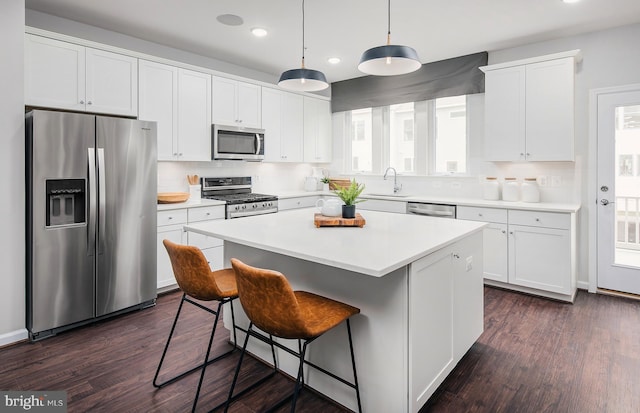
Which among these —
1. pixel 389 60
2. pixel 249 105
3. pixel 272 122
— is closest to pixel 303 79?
pixel 389 60

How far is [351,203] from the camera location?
2.62 metres

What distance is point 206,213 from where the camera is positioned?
412cm

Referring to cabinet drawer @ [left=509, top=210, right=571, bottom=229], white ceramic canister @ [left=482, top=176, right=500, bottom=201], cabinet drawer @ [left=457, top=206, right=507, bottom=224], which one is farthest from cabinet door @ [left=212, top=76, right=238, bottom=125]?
cabinet drawer @ [left=509, top=210, right=571, bottom=229]

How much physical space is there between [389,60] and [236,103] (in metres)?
2.85

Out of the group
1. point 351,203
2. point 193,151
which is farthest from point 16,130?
point 351,203

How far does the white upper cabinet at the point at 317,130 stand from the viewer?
19.1ft

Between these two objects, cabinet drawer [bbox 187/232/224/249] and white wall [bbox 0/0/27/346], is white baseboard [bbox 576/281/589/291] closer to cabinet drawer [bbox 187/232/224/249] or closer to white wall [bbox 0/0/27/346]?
cabinet drawer [bbox 187/232/224/249]

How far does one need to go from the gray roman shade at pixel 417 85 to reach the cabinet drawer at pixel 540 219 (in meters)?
1.64

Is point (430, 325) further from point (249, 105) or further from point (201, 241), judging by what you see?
point (249, 105)

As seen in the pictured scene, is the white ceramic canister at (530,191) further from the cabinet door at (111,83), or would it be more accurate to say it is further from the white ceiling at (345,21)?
the cabinet door at (111,83)

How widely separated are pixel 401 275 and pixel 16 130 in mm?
2946

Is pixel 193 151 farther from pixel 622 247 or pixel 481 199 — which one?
pixel 622 247

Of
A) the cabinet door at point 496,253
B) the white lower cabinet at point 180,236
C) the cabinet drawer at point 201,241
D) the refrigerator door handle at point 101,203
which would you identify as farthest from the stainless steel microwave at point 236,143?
the cabinet door at point 496,253

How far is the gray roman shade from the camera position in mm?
4613
